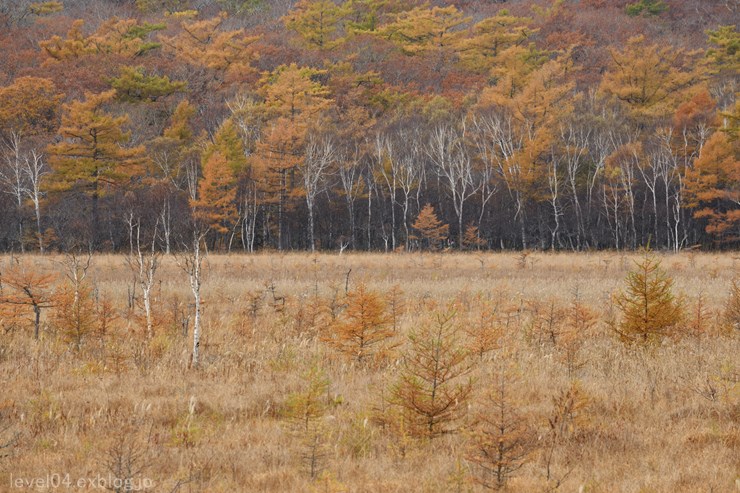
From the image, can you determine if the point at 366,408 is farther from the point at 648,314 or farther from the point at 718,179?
the point at 718,179

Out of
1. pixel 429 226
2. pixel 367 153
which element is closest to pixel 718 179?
pixel 429 226

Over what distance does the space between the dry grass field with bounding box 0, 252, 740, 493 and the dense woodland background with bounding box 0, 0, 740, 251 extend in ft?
76.7

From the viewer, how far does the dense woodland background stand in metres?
39.8

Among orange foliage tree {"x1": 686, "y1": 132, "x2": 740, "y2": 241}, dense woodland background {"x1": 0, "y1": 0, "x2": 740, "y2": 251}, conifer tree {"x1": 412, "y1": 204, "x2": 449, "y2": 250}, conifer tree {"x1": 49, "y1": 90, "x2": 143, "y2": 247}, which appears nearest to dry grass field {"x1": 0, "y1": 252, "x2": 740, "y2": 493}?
dense woodland background {"x1": 0, "y1": 0, "x2": 740, "y2": 251}

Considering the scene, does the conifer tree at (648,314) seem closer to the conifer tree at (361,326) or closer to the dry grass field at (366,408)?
the dry grass field at (366,408)

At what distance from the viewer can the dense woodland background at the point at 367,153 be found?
39.8 meters

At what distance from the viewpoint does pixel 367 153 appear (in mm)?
46750

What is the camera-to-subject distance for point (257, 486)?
5.27 metres

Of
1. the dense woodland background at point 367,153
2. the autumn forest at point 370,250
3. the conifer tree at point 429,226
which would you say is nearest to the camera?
the autumn forest at point 370,250

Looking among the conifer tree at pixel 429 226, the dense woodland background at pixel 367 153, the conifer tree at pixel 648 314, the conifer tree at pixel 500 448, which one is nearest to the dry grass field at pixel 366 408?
the conifer tree at pixel 500 448

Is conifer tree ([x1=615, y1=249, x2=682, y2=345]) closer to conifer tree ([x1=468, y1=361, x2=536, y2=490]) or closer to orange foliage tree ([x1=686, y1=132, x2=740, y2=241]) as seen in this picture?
conifer tree ([x1=468, y1=361, x2=536, y2=490])

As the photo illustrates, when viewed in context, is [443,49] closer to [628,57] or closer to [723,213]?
[628,57]

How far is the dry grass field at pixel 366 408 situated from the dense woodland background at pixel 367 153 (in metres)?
23.4

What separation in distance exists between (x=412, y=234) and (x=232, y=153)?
12667mm
